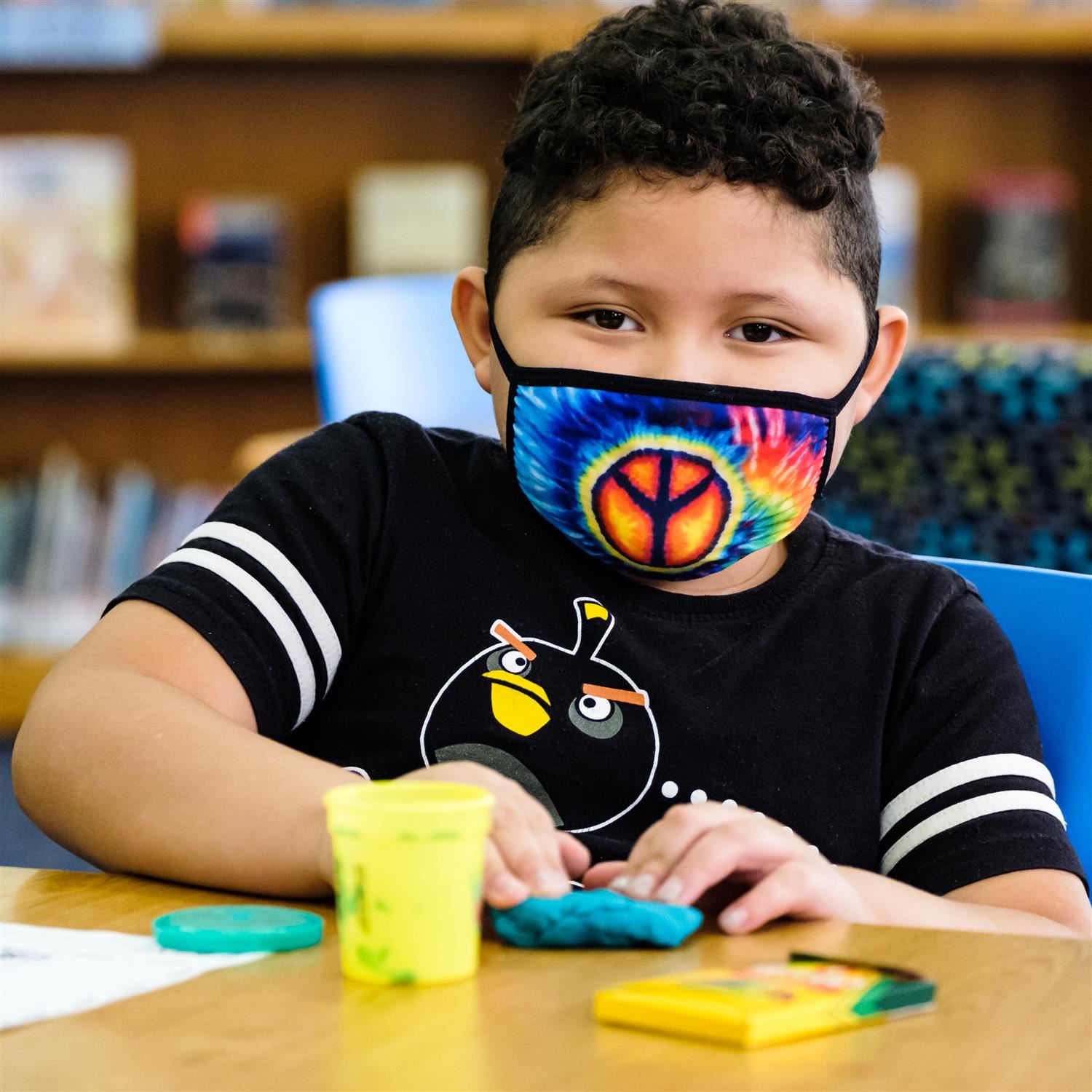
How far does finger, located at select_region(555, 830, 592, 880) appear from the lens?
2.52 ft

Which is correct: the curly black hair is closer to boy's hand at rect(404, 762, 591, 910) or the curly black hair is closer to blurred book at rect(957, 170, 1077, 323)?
boy's hand at rect(404, 762, 591, 910)

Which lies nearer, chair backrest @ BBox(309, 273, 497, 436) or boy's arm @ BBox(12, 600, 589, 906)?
boy's arm @ BBox(12, 600, 589, 906)

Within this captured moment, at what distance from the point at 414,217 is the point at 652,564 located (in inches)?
94.5

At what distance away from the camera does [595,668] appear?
1.06m

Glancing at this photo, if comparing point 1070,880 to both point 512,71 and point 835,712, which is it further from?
point 512,71

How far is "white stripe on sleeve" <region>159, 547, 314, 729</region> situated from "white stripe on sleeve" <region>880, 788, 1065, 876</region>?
1.27ft

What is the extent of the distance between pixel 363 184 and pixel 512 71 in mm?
383

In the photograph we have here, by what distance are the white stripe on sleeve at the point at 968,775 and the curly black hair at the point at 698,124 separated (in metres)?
0.32

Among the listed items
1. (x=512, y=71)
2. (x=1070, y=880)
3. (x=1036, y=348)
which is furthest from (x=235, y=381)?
(x=1070, y=880)

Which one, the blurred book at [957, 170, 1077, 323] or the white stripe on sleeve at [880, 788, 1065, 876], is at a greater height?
Answer: the blurred book at [957, 170, 1077, 323]

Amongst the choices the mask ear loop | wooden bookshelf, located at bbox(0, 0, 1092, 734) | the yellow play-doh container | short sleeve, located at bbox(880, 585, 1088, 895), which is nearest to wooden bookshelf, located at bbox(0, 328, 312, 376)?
wooden bookshelf, located at bbox(0, 0, 1092, 734)

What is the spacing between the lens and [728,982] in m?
0.61

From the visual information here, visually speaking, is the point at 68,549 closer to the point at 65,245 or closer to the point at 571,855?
the point at 65,245

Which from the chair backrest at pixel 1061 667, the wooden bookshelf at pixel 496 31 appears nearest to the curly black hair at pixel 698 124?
the chair backrest at pixel 1061 667
